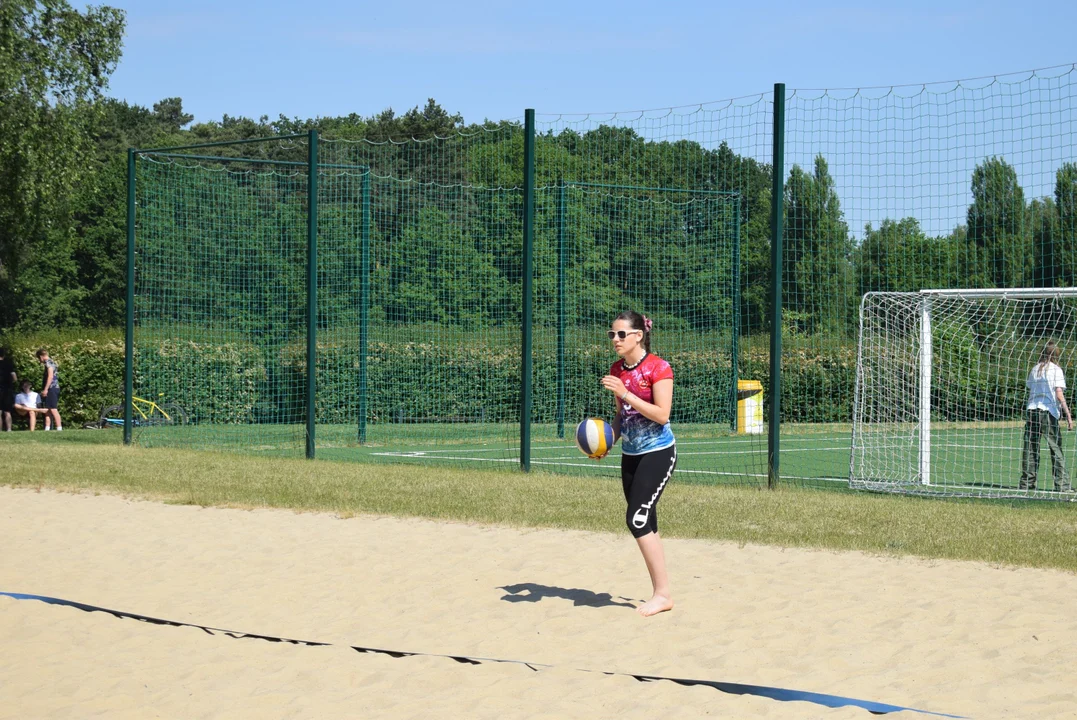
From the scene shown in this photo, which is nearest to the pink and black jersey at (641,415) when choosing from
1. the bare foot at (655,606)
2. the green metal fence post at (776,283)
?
the bare foot at (655,606)

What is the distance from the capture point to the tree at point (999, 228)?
43.2 feet

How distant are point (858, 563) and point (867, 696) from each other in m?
3.24

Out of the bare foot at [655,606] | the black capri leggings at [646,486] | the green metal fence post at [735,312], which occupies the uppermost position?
the green metal fence post at [735,312]

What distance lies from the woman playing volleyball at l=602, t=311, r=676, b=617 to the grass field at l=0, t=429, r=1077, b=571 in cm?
257

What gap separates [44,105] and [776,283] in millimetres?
14582

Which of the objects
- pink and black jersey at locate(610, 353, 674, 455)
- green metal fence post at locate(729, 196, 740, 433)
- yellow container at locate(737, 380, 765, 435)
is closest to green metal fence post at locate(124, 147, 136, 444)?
green metal fence post at locate(729, 196, 740, 433)

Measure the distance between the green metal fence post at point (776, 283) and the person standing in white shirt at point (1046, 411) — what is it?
3.09 meters

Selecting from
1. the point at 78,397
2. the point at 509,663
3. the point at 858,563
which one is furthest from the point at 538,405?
the point at 509,663

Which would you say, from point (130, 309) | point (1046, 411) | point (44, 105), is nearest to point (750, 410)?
point (1046, 411)

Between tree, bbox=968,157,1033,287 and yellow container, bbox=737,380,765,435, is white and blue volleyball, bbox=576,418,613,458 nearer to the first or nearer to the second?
tree, bbox=968,157,1033,287

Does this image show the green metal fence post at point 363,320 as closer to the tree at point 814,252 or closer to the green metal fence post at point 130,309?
the green metal fence post at point 130,309

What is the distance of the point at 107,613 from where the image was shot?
6984 millimetres

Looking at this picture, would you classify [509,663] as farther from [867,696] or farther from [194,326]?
[194,326]

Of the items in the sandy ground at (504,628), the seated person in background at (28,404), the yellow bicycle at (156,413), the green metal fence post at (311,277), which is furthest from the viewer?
the seated person in background at (28,404)
